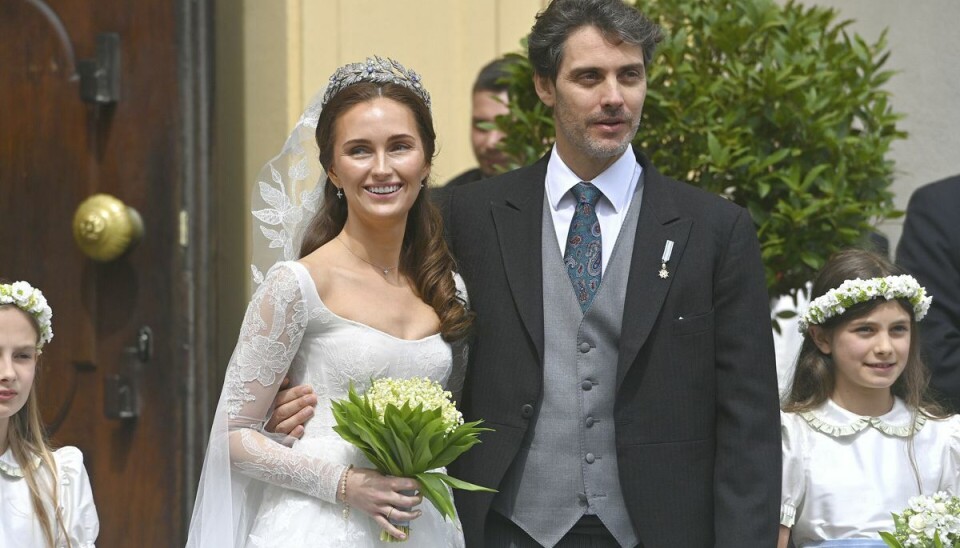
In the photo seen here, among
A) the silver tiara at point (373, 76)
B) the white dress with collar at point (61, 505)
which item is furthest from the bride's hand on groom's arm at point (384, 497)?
the silver tiara at point (373, 76)

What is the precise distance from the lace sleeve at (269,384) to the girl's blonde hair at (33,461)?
1.47 ft

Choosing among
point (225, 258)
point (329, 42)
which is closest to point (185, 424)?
point (225, 258)

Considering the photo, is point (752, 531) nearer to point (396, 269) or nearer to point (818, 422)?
point (818, 422)

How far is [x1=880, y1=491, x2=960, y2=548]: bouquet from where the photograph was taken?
350 cm

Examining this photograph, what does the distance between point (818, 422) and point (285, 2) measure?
2.49 meters

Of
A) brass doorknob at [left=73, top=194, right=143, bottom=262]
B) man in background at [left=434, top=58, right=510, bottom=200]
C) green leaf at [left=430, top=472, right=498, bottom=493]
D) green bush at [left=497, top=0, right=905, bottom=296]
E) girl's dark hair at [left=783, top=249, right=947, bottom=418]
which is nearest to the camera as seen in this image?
green leaf at [left=430, top=472, right=498, bottom=493]

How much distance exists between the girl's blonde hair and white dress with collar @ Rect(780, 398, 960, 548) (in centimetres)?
182

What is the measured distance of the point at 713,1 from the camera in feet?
15.4

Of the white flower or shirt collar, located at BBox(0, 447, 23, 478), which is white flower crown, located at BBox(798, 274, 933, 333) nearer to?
the white flower

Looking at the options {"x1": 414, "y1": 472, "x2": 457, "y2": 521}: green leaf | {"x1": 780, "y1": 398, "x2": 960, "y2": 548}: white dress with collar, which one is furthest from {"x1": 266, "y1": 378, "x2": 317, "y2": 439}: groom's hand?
{"x1": 780, "y1": 398, "x2": 960, "y2": 548}: white dress with collar

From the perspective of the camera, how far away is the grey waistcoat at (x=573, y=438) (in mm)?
3381

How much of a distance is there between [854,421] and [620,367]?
95 centimetres

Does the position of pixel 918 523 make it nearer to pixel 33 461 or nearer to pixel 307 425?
pixel 307 425

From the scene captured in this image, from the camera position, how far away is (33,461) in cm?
344
